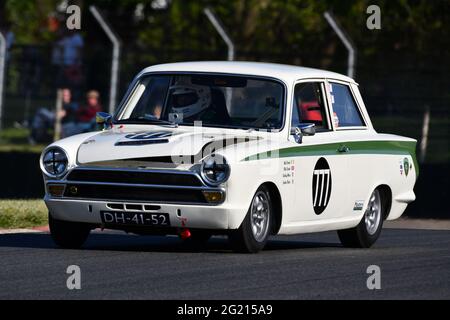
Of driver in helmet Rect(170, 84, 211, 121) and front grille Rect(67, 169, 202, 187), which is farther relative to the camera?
driver in helmet Rect(170, 84, 211, 121)

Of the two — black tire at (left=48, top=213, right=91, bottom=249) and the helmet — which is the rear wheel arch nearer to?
the helmet

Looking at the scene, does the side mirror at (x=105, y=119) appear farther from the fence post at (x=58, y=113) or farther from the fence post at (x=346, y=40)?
the fence post at (x=58, y=113)

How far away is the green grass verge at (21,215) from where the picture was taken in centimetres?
1401

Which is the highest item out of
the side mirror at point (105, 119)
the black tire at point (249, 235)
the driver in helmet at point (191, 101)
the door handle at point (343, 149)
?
the driver in helmet at point (191, 101)

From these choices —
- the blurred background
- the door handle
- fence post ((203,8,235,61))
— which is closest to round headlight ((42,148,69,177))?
the door handle

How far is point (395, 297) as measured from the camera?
8.63 metres

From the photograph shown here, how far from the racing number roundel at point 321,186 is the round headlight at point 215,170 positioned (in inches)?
53.6

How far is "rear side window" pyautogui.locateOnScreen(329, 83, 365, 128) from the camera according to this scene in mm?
12883

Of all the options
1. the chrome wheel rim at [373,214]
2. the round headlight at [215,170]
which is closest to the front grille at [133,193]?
the round headlight at [215,170]

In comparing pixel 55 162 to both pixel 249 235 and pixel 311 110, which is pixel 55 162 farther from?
pixel 311 110

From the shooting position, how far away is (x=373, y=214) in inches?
513

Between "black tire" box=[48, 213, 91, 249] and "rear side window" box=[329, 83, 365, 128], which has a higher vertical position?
→ "rear side window" box=[329, 83, 365, 128]

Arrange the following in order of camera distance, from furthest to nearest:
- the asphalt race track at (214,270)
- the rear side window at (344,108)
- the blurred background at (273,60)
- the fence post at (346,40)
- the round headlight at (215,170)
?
the blurred background at (273,60) → the fence post at (346,40) → the rear side window at (344,108) → the round headlight at (215,170) → the asphalt race track at (214,270)
